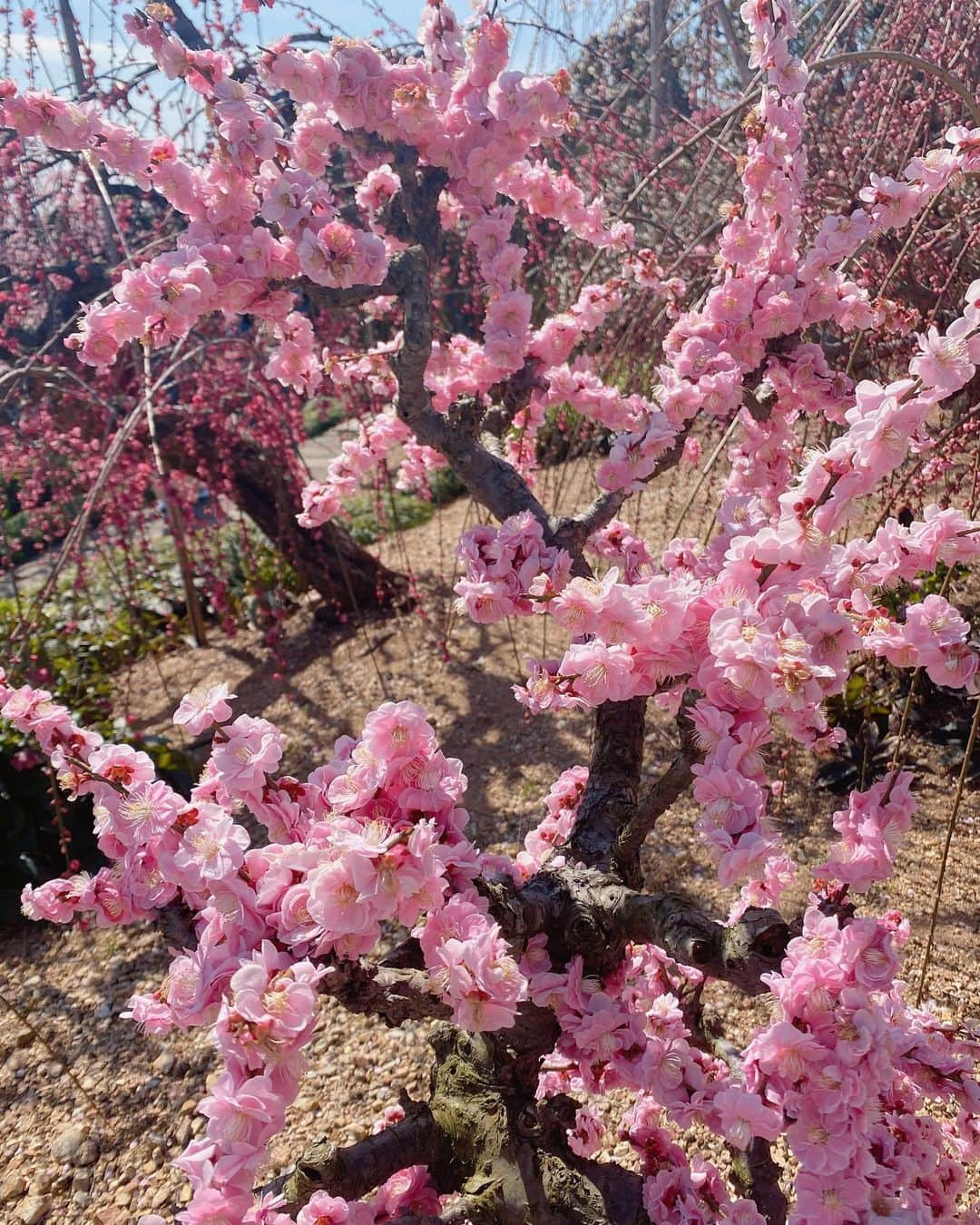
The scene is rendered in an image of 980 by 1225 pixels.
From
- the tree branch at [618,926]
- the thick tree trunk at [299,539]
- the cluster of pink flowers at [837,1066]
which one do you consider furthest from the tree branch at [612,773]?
the thick tree trunk at [299,539]

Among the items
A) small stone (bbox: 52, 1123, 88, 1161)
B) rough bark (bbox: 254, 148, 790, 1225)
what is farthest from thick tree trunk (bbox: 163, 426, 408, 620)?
rough bark (bbox: 254, 148, 790, 1225)

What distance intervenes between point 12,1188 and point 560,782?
5.14 feet

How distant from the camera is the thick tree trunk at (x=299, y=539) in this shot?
4.08 metres

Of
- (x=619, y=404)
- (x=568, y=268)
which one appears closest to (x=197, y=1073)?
(x=619, y=404)

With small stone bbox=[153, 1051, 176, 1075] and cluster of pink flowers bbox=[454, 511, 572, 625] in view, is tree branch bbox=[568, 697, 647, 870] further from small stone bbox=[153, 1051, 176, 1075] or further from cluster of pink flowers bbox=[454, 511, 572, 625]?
small stone bbox=[153, 1051, 176, 1075]

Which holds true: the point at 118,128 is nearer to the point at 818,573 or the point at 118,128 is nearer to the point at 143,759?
the point at 143,759

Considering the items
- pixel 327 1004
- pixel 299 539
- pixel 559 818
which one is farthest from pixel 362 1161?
pixel 299 539

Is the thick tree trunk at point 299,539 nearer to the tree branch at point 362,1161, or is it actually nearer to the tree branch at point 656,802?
the tree branch at point 656,802

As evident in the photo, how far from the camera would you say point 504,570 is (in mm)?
1211

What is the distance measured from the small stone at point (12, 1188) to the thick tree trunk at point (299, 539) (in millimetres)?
2613

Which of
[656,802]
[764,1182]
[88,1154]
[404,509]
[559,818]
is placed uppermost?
[404,509]

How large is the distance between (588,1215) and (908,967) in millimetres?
1191

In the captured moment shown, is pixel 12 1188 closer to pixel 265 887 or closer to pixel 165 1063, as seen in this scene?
pixel 165 1063

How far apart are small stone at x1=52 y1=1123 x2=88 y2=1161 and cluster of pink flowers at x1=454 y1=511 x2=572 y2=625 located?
5.55ft
